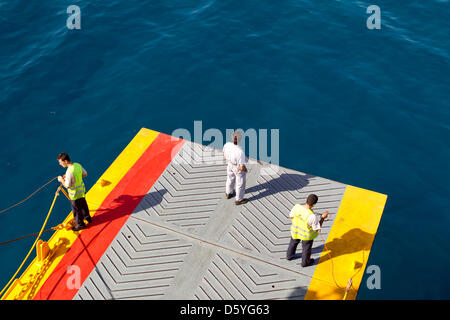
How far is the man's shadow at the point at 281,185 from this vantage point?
13.5m

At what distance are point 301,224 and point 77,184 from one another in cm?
614

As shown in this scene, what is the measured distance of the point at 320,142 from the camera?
1698 centimetres

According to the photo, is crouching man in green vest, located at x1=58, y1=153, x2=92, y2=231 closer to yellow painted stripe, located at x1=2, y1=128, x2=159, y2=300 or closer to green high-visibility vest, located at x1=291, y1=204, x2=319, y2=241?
yellow painted stripe, located at x1=2, y1=128, x2=159, y2=300

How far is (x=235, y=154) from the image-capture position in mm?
11719

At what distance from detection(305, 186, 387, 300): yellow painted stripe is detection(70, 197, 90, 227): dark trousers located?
6.69 m

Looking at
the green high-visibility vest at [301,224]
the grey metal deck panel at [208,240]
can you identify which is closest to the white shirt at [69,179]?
the grey metal deck panel at [208,240]

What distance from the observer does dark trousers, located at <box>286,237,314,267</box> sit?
10.9m

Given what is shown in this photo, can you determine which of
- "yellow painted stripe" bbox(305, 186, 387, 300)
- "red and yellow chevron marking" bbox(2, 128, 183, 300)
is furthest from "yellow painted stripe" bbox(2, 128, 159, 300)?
"yellow painted stripe" bbox(305, 186, 387, 300)

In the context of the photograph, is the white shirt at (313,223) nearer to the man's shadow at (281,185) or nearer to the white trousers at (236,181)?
the white trousers at (236,181)

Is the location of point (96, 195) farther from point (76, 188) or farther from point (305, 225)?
point (305, 225)

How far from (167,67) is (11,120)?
7192 mm

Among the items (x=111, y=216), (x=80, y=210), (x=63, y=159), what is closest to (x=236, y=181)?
(x=111, y=216)

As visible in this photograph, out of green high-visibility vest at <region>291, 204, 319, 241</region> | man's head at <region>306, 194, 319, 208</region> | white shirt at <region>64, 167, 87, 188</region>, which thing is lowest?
green high-visibility vest at <region>291, 204, 319, 241</region>

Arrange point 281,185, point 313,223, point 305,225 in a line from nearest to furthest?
point 313,223, point 305,225, point 281,185
